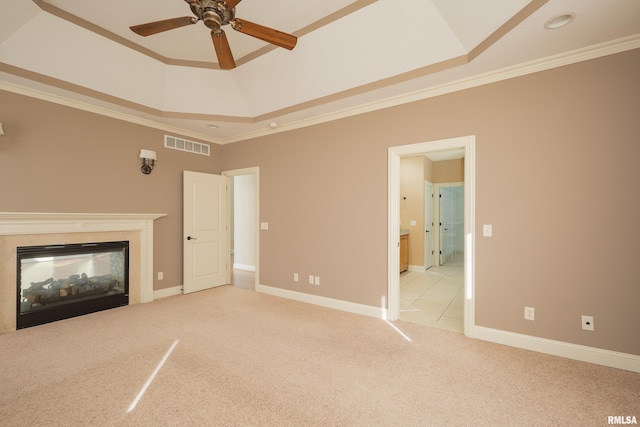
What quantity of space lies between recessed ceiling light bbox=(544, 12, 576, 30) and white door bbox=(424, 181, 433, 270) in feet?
14.9

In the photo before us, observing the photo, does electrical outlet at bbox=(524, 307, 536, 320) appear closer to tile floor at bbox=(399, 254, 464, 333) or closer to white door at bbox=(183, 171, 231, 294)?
tile floor at bbox=(399, 254, 464, 333)

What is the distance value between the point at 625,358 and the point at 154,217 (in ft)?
18.2

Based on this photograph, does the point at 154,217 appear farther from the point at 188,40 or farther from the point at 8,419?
the point at 8,419

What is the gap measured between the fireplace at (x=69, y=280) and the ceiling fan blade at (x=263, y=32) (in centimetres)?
350

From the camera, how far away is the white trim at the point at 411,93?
2.39 m

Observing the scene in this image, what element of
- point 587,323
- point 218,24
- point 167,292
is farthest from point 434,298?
point 218,24

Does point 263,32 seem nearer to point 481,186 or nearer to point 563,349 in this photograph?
point 481,186

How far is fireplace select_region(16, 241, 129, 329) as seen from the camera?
3.25 metres

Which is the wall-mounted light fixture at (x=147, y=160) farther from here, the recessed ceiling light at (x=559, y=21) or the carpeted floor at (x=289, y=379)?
the recessed ceiling light at (x=559, y=21)

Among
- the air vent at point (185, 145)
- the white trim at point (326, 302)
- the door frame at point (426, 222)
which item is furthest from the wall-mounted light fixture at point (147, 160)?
the door frame at point (426, 222)

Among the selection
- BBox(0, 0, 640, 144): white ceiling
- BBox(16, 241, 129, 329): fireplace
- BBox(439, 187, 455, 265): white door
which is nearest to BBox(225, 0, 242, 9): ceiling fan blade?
BBox(0, 0, 640, 144): white ceiling

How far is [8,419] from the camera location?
175 cm

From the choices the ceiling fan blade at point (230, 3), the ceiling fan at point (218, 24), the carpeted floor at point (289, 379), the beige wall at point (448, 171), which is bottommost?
the carpeted floor at point (289, 379)

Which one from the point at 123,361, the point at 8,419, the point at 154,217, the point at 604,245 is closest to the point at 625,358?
the point at 604,245
